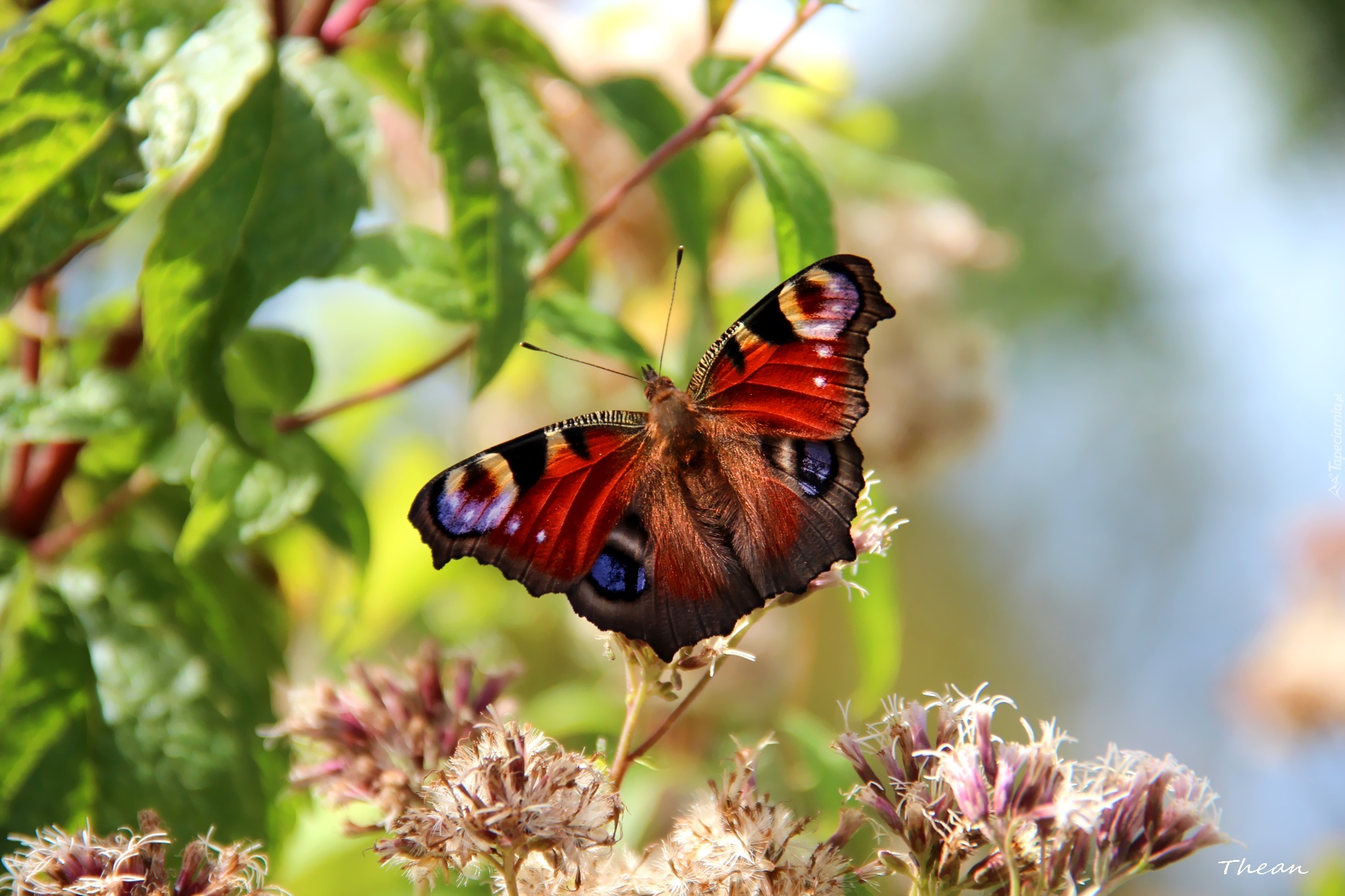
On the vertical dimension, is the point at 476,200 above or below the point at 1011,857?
above

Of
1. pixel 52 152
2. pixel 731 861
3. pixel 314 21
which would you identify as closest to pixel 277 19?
pixel 314 21

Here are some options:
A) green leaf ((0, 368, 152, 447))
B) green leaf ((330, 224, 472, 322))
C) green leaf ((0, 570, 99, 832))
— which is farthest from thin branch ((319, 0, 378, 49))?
green leaf ((0, 570, 99, 832))

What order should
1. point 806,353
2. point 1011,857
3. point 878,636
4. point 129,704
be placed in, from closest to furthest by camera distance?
point 1011,857, point 806,353, point 129,704, point 878,636

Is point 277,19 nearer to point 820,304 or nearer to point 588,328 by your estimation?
point 588,328

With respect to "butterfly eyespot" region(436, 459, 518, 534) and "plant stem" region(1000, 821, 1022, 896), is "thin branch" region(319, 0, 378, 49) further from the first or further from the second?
"plant stem" region(1000, 821, 1022, 896)

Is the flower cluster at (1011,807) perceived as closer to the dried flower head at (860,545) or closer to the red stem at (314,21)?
the dried flower head at (860,545)

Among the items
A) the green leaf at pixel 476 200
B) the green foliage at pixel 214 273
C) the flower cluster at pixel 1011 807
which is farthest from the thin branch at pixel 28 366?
the flower cluster at pixel 1011 807
